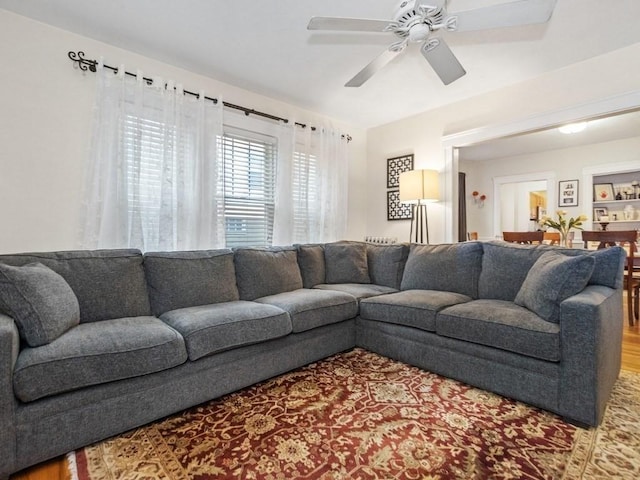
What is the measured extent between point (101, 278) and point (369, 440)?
71.9 inches

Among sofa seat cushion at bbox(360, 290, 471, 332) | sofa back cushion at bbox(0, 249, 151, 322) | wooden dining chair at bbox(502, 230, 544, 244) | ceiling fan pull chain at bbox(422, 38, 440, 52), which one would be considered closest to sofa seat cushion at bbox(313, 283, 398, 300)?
sofa seat cushion at bbox(360, 290, 471, 332)

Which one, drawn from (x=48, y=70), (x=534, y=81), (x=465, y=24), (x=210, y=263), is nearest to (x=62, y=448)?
(x=210, y=263)

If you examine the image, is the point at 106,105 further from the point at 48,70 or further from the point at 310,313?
the point at 310,313

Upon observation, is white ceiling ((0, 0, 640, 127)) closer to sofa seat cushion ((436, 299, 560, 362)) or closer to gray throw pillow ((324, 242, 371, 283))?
gray throw pillow ((324, 242, 371, 283))

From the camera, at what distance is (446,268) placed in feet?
9.53

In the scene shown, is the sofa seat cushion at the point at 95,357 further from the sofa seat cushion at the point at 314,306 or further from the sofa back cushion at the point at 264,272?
the sofa back cushion at the point at 264,272

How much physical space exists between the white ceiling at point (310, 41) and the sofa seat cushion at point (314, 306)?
1.98m

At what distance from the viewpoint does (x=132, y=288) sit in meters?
2.17

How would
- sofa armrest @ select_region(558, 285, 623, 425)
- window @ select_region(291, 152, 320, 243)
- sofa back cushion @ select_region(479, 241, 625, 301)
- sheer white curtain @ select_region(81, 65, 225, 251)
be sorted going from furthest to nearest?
window @ select_region(291, 152, 320, 243), sheer white curtain @ select_region(81, 65, 225, 251), sofa back cushion @ select_region(479, 241, 625, 301), sofa armrest @ select_region(558, 285, 623, 425)

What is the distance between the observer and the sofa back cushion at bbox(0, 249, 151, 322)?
1958 mm

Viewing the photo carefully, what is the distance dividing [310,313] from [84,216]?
185 cm

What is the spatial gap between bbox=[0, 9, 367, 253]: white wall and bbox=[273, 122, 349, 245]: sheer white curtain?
5.79 feet

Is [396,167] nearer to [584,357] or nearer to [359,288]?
[359,288]

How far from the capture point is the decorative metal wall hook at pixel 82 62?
2486 millimetres
